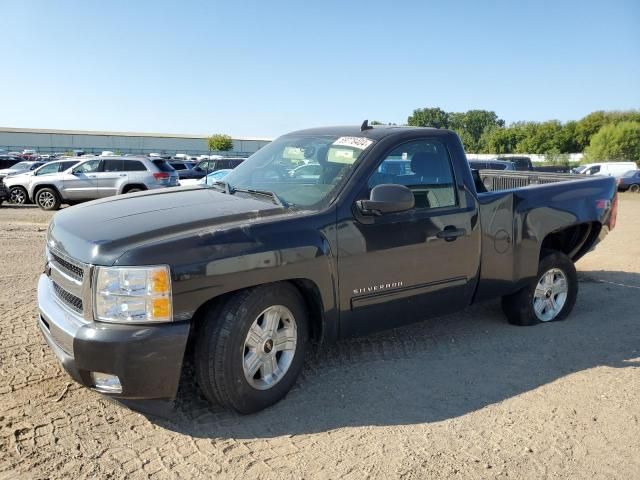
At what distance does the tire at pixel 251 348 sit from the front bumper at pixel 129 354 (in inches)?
8.7

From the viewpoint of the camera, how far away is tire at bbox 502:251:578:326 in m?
5.28

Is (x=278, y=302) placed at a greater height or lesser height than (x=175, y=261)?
lesser

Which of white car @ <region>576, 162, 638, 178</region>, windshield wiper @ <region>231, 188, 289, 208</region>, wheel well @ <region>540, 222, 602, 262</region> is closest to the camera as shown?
windshield wiper @ <region>231, 188, 289, 208</region>

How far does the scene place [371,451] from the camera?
3158mm

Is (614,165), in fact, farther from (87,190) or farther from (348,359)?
(348,359)

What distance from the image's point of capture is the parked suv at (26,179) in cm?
1811

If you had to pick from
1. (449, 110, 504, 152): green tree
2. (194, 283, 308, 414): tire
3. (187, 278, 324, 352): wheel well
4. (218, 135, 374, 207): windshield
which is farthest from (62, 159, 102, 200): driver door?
(449, 110, 504, 152): green tree

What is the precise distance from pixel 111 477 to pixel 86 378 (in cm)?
58

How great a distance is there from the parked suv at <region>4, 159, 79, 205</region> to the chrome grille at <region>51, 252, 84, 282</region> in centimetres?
1605

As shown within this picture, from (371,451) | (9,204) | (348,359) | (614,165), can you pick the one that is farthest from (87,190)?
(614,165)

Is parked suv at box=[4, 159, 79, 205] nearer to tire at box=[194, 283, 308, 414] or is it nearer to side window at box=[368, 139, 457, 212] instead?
side window at box=[368, 139, 457, 212]

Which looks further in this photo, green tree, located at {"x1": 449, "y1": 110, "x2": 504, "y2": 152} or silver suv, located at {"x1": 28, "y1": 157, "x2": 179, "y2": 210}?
green tree, located at {"x1": 449, "y1": 110, "x2": 504, "y2": 152}

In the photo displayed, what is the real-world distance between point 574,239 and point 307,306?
346 centimetres

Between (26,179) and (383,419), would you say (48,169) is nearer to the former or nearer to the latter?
(26,179)
